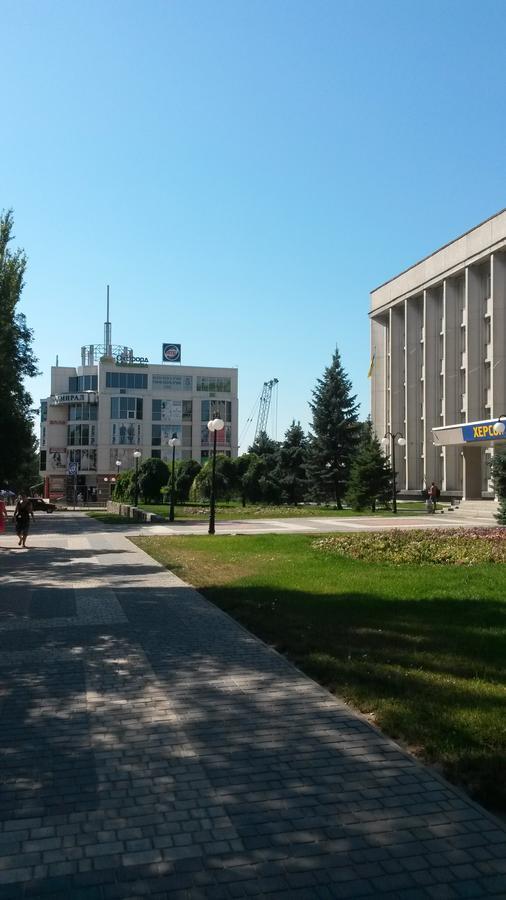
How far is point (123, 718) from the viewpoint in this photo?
5426 mm

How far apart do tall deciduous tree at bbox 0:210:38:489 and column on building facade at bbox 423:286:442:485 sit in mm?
34795

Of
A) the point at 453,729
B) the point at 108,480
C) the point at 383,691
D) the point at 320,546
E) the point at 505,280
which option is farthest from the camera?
the point at 108,480

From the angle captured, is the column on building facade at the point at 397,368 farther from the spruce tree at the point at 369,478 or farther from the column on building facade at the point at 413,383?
the spruce tree at the point at 369,478

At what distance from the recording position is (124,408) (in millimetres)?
93938

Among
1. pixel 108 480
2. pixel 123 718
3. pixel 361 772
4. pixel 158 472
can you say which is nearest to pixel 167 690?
pixel 123 718

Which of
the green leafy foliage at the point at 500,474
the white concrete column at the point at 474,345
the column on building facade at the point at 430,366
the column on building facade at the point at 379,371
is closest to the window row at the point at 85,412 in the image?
the column on building facade at the point at 379,371

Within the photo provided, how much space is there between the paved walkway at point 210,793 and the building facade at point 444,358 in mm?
35760

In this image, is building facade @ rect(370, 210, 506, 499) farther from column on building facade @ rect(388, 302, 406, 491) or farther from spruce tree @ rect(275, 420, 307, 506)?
spruce tree @ rect(275, 420, 307, 506)

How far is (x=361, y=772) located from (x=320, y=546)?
13.0 meters

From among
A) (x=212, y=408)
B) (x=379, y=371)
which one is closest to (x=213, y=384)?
(x=212, y=408)

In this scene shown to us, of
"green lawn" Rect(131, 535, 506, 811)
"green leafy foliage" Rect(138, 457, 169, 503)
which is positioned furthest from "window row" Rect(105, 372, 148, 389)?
"green lawn" Rect(131, 535, 506, 811)

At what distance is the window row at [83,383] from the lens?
3809 inches

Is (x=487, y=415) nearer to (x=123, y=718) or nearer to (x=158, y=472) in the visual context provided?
(x=158, y=472)

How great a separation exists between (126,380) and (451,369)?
49560mm
